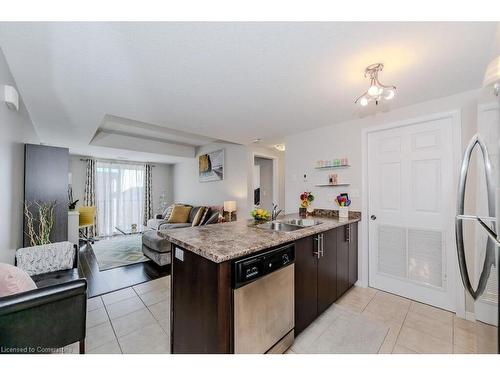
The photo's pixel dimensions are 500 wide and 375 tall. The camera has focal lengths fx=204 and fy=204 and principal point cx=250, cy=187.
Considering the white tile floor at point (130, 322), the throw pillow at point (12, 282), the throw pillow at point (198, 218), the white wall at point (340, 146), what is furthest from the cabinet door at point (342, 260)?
the throw pillow at point (198, 218)

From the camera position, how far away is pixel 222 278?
3.56ft

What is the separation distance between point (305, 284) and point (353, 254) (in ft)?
3.80

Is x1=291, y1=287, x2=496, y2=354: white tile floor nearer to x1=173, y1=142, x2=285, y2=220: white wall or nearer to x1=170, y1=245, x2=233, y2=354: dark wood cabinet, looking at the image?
x1=170, y1=245, x2=233, y2=354: dark wood cabinet

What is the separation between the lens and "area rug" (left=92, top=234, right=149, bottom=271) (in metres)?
3.43

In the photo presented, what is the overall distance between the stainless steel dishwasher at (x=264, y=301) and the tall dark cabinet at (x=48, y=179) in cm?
300

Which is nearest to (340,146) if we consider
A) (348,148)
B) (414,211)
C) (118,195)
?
(348,148)

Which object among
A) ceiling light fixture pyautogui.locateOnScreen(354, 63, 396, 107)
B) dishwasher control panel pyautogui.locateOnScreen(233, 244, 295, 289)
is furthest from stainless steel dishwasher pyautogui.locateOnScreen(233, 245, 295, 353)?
ceiling light fixture pyautogui.locateOnScreen(354, 63, 396, 107)

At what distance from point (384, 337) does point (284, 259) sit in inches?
45.6

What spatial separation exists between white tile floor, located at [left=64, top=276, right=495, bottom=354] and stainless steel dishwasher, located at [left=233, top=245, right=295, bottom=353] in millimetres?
315

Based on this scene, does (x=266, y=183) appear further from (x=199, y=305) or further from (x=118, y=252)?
(x=199, y=305)

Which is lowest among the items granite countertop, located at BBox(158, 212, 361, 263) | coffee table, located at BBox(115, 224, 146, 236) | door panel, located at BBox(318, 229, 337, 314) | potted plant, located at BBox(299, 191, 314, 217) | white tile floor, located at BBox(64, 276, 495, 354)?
Answer: white tile floor, located at BBox(64, 276, 495, 354)

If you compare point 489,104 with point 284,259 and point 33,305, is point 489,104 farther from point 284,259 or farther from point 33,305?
point 33,305

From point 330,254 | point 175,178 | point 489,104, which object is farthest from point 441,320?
point 175,178

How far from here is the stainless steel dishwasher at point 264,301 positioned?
44.7 inches
